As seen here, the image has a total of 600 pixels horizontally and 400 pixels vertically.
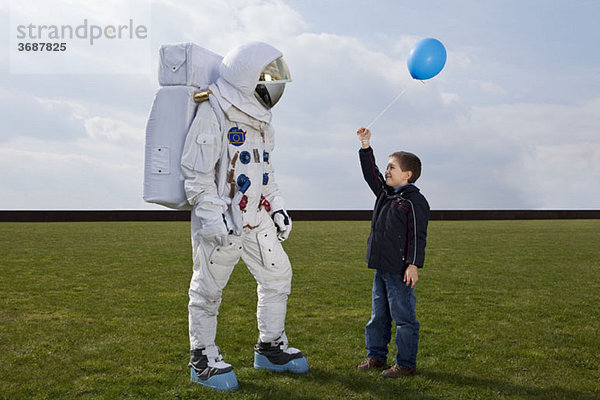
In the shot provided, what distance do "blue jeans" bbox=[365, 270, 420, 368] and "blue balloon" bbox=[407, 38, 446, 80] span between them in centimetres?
187

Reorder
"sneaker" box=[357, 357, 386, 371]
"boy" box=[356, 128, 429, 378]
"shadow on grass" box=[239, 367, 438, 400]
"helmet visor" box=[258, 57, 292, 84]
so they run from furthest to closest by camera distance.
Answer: "sneaker" box=[357, 357, 386, 371]
"helmet visor" box=[258, 57, 292, 84]
"boy" box=[356, 128, 429, 378]
"shadow on grass" box=[239, 367, 438, 400]

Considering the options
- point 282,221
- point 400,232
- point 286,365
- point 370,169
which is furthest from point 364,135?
point 286,365

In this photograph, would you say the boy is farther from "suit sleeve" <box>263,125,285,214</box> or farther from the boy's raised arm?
"suit sleeve" <box>263,125,285,214</box>

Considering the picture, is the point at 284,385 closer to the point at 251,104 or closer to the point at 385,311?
the point at 385,311

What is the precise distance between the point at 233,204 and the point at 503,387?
2.46 m

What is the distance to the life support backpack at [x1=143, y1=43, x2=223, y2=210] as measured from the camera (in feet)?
13.1

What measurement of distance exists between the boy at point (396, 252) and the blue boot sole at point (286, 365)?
0.46 metres

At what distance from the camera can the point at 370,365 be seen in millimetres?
4250

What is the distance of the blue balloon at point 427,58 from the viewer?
4.65 metres

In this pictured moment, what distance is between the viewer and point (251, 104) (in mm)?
4102

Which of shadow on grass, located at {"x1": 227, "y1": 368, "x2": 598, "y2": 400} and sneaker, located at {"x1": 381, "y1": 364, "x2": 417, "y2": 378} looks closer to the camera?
shadow on grass, located at {"x1": 227, "y1": 368, "x2": 598, "y2": 400}

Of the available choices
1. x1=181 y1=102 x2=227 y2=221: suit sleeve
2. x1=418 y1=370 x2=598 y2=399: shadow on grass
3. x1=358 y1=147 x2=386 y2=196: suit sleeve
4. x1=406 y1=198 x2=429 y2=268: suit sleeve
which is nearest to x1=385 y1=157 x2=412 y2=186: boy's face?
x1=358 y1=147 x2=386 y2=196: suit sleeve

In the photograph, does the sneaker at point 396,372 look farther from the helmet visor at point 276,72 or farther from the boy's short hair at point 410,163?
the helmet visor at point 276,72

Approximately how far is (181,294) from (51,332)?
2141mm
